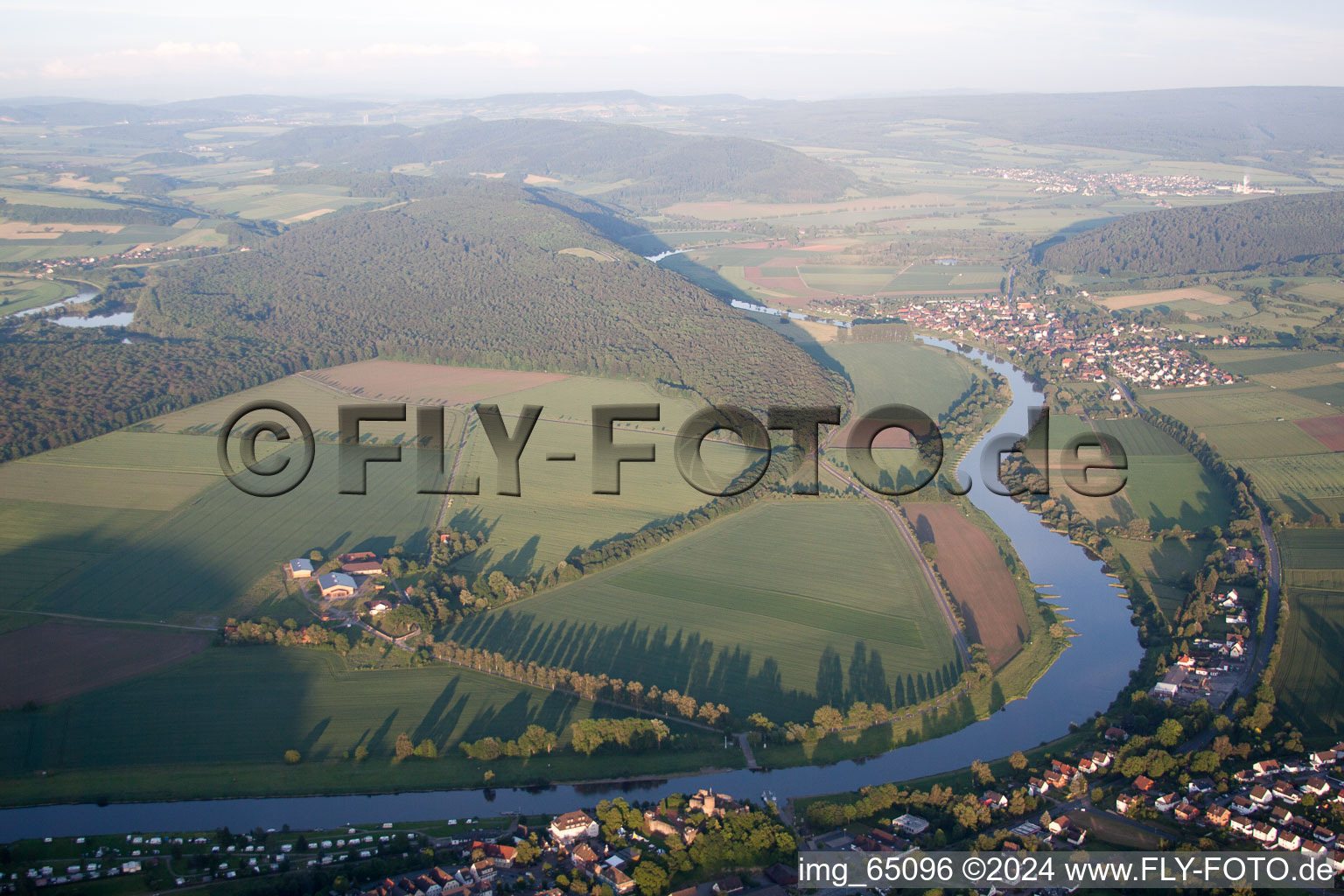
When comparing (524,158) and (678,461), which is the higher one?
(524,158)

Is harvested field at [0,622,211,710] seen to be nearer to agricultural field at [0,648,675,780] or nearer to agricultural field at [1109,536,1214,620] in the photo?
agricultural field at [0,648,675,780]

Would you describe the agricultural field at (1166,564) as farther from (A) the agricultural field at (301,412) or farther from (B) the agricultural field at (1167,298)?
(B) the agricultural field at (1167,298)

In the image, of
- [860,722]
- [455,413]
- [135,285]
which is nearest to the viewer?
[860,722]

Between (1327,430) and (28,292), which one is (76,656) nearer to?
(1327,430)

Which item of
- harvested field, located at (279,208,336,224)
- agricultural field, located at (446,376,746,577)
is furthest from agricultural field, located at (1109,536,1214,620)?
harvested field, located at (279,208,336,224)

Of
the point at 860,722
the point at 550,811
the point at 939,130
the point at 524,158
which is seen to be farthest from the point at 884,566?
the point at 939,130

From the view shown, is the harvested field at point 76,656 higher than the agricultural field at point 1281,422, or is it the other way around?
the agricultural field at point 1281,422

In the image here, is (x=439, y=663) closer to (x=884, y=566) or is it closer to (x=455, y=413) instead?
(x=884, y=566)

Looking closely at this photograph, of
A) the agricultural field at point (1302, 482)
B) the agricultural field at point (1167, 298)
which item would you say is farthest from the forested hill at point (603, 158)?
the agricultural field at point (1302, 482)
